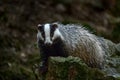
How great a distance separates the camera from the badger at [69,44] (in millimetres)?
7734

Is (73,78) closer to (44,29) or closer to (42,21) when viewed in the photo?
(44,29)

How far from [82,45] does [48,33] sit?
108 centimetres

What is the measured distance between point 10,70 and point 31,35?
353 cm

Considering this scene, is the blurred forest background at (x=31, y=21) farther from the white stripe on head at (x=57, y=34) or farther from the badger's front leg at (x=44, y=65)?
the white stripe on head at (x=57, y=34)

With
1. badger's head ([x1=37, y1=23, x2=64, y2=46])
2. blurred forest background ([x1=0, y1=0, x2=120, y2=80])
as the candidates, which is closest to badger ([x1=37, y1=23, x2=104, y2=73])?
badger's head ([x1=37, y1=23, x2=64, y2=46])

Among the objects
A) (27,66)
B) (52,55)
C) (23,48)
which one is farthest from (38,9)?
(52,55)

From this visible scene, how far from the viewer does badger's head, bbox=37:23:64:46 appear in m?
7.62

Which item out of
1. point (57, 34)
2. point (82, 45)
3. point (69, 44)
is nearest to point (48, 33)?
point (57, 34)

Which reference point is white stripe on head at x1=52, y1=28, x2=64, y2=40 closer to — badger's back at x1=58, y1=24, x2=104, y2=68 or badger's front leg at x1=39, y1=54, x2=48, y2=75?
badger's back at x1=58, y1=24, x2=104, y2=68

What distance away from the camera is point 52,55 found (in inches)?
322

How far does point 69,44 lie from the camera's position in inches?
327

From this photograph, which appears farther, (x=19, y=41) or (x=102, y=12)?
(x=102, y=12)

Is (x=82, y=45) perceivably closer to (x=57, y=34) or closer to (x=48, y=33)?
(x=57, y=34)

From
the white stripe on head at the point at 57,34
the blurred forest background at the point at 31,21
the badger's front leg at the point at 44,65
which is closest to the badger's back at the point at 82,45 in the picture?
the white stripe on head at the point at 57,34
